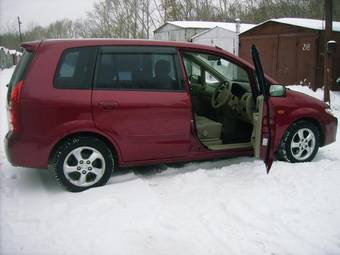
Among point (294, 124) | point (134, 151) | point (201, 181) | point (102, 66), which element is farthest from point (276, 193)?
point (102, 66)

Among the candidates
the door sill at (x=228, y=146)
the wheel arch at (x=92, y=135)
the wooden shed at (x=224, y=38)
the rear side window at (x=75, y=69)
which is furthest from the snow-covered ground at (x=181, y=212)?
the wooden shed at (x=224, y=38)

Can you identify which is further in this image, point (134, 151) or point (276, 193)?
point (134, 151)

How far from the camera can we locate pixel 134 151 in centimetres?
455

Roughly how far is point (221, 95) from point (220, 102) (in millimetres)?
107

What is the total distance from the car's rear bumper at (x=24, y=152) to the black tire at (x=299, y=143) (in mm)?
3189

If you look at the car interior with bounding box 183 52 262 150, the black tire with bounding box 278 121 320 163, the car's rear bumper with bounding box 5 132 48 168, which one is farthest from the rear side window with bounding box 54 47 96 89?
the black tire with bounding box 278 121 320 163

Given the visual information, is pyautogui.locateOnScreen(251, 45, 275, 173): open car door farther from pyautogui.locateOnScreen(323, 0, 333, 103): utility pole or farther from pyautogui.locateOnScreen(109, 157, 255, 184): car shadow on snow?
pyautogui.locateOnScreen(323, 0, 333, 103): utility pole

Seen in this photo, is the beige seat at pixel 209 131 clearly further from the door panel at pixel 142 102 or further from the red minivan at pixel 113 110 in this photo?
the door panel at pixel 142 102

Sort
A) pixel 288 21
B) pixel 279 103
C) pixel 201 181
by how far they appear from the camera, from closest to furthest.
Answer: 1. pixel 201 181
2. pixel 279 103
3. pixel 288 21

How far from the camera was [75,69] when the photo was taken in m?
4.27

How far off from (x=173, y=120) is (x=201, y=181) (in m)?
0.83

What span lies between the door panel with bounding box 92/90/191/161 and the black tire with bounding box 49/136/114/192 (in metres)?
0.21

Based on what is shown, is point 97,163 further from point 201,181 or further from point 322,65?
point 322,65

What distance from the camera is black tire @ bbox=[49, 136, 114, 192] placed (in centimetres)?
426
